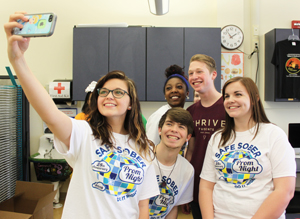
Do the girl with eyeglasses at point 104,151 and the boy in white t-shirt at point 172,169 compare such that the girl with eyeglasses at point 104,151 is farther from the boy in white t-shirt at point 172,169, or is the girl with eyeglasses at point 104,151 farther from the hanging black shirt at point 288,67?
the hanging black shirt at point 288,67

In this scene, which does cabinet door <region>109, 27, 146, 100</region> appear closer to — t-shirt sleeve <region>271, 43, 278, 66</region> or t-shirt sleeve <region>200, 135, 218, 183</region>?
t-shirt sleeve <region>271, 43, 278, 66</region>

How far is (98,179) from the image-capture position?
1032 millimetres

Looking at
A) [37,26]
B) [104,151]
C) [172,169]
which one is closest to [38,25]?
[37,26]

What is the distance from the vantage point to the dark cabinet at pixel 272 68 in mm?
2945

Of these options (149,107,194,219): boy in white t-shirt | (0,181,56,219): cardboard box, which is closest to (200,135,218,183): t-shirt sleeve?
(149,107,194,219): boy in white t-shirt

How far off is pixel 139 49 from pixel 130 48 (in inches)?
4.6

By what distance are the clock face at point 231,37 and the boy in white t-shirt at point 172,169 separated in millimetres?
2083

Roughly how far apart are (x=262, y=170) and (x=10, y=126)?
90.2 inches

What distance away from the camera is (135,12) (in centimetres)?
331

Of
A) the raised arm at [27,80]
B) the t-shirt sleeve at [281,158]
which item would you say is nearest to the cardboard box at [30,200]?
the raised arm at [27,80]

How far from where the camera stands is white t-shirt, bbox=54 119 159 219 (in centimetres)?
101

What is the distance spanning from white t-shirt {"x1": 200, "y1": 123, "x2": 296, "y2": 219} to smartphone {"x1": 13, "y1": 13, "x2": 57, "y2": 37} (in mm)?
1044

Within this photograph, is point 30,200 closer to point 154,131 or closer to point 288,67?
point 154,131

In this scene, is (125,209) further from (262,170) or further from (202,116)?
(202,116)
